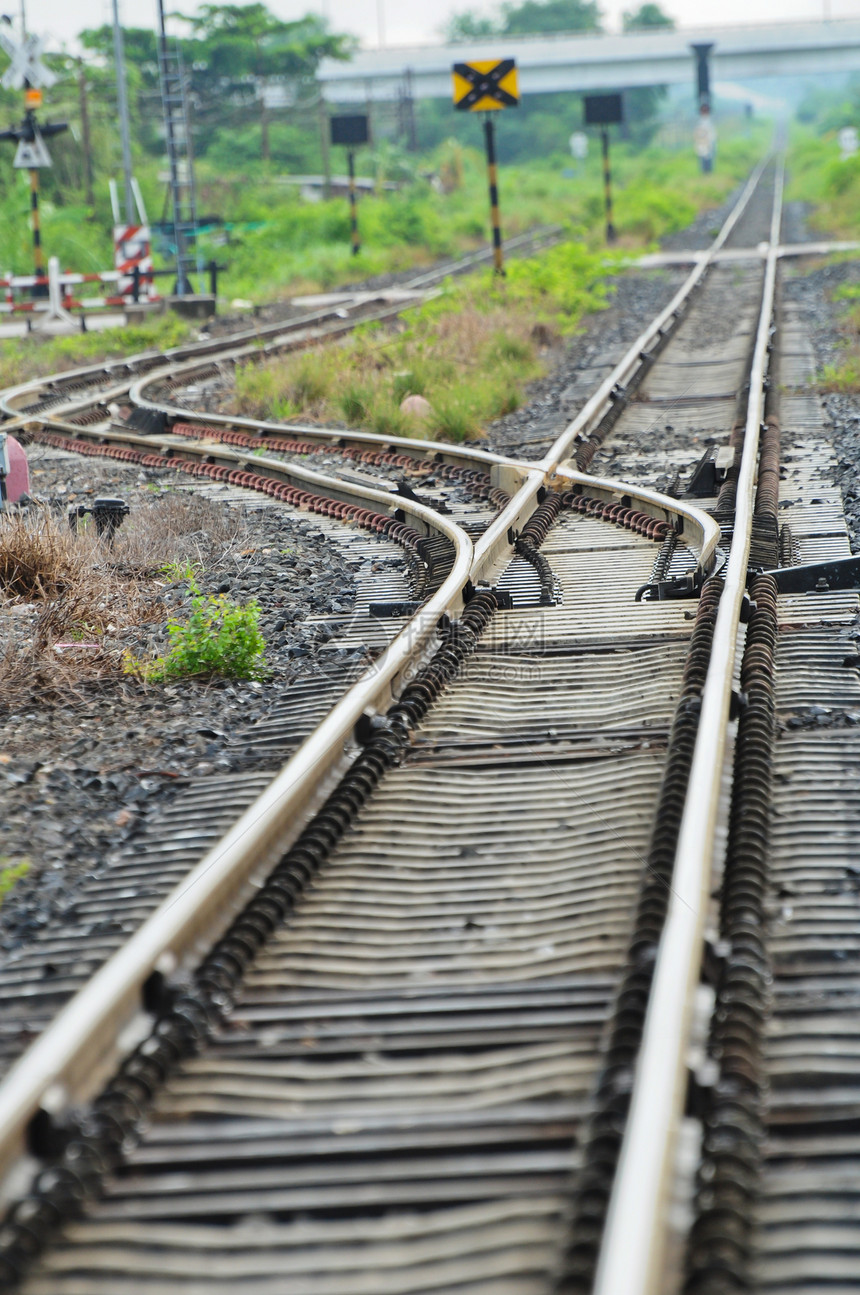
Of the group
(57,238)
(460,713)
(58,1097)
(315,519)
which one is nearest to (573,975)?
(58,1097)

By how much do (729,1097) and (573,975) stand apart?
23.8 inches

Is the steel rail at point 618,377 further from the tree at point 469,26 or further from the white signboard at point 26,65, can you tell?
the tree at point 469,26

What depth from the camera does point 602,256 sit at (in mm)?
26828

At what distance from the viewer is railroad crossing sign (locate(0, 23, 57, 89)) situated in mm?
23078

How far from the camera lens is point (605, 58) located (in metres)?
68.9

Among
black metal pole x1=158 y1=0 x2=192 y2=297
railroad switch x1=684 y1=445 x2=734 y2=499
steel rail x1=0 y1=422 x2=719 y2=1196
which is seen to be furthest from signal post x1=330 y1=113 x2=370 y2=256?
steel rail x1=0 y1=422 x2=719 y2=1196

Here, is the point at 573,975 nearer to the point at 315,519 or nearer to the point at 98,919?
the point at 98,919

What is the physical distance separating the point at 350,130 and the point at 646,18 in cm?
8249

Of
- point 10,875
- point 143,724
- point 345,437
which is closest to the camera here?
point 10,875

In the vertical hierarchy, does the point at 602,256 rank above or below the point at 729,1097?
above

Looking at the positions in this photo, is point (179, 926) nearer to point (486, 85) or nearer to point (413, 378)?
point (413, 378)

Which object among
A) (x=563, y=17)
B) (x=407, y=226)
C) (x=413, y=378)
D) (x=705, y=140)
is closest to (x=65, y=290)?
(x=413, y=378)

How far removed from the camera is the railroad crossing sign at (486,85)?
20.9 m

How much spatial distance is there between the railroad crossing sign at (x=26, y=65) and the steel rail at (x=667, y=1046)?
22333 millimetres
